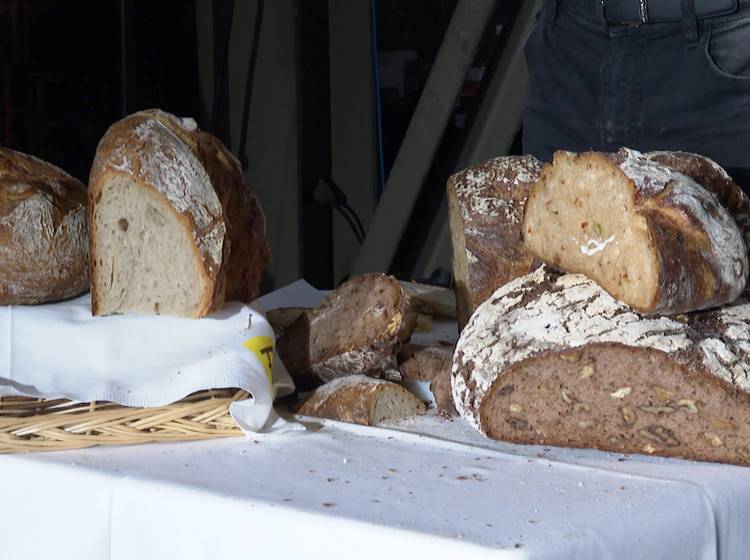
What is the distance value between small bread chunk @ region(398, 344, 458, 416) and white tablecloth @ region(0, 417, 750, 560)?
0.13 meters

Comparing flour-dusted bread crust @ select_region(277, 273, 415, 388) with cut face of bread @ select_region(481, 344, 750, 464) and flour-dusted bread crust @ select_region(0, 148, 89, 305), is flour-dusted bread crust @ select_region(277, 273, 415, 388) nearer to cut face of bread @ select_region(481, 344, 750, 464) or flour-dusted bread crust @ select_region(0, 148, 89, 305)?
cut face of bread @ select_region(481, 344, 750, 464)

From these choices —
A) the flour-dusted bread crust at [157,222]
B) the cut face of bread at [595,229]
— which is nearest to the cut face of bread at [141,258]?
the flour-dusted bread crust at [157,222]

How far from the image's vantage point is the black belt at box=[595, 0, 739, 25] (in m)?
1.94

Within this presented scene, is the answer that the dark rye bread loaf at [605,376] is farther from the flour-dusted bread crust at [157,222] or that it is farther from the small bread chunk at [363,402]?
the flour-dusted bread crust at [157,222]

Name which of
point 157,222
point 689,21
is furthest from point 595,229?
point 689,21

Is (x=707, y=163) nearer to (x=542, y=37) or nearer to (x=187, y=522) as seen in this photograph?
(x=187, y=522)

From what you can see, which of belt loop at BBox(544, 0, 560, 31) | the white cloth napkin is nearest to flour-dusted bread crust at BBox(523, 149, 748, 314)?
the white cloth napkin

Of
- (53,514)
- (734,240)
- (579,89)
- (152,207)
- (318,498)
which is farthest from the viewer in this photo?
(579,89)

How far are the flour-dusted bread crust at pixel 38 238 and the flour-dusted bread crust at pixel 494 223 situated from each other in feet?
1.94

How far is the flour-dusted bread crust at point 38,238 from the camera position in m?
1.42

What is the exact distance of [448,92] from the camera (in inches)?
156

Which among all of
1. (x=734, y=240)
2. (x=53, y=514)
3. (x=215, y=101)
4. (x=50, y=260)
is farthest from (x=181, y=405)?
(x=215, y=101)

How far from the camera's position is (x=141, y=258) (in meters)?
1.37

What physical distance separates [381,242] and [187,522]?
3.35 meters
